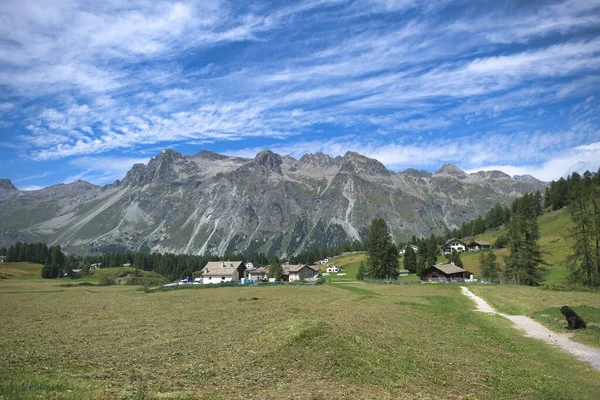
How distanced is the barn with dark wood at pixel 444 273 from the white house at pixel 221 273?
72273 millimetres

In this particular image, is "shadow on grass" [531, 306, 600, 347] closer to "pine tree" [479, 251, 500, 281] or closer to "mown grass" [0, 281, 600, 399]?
"mown grass" [0, 281, 600, 399]

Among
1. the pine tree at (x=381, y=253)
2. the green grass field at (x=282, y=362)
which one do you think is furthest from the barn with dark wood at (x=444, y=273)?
the green grass field at (x=282, y=362)

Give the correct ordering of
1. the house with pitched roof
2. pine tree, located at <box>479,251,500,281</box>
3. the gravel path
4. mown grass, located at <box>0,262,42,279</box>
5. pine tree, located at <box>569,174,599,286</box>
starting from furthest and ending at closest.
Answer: the house with pitched roof, mown grass, located at <box>0,262,42,279</box>, pine tree, located at <box>479,251,500,281</box>, pine tree, located at <box>569,174,599,286</box>, the gravel path

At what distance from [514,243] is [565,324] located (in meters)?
49.8

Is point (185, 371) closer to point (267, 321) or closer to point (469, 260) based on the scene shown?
point (267, 321)

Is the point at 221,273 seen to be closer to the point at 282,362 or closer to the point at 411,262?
the point at 411,262

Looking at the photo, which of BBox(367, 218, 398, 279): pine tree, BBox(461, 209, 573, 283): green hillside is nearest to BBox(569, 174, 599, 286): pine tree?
BBox(461, 209, 573, 283): green hillside

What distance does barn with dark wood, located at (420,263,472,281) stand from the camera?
11925 centimetres

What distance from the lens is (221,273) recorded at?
154500 mm

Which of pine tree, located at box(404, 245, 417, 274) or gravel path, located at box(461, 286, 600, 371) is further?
pine tree, located at box(404, 245, 417, 274)

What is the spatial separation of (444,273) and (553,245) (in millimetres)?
40480

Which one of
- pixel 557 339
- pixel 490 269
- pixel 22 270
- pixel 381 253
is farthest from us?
pixel 22 270

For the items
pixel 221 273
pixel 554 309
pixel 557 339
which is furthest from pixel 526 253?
pixel 221 273

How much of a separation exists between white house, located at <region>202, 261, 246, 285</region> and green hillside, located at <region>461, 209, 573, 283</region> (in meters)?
88.0
